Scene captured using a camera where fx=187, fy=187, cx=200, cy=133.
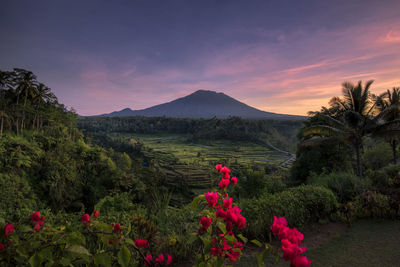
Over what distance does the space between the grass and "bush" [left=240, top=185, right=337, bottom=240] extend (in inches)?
21.2

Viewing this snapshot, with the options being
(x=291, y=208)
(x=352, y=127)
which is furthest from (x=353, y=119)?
(x=291, y=208)

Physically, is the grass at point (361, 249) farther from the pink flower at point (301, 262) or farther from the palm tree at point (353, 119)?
the palm tree at point (353, 119)

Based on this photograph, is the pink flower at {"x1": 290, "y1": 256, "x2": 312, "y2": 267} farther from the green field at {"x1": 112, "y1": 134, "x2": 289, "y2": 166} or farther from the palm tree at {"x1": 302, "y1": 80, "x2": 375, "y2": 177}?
the green field at {"x1": 112, "y1": 134, "x2": 289, "y2": 166}

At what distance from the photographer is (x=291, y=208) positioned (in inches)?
143

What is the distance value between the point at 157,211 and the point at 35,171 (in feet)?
88.3

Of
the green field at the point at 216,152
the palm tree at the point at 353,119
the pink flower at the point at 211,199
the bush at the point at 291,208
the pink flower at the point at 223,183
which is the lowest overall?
the green field at the point at 216,152

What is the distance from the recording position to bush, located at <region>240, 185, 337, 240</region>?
3.33 meters

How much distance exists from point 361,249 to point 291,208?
1111mm

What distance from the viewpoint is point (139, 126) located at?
107m

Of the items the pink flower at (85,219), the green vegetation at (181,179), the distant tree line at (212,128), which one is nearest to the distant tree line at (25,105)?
the green vegetation at (181,179)

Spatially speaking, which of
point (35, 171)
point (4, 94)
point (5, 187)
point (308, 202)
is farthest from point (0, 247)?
point (4, 94)

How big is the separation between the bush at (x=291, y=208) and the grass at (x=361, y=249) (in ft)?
1.77

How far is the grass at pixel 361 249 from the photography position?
2.68m

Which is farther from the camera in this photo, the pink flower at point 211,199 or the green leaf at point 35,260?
the pink flower at point 211,199
